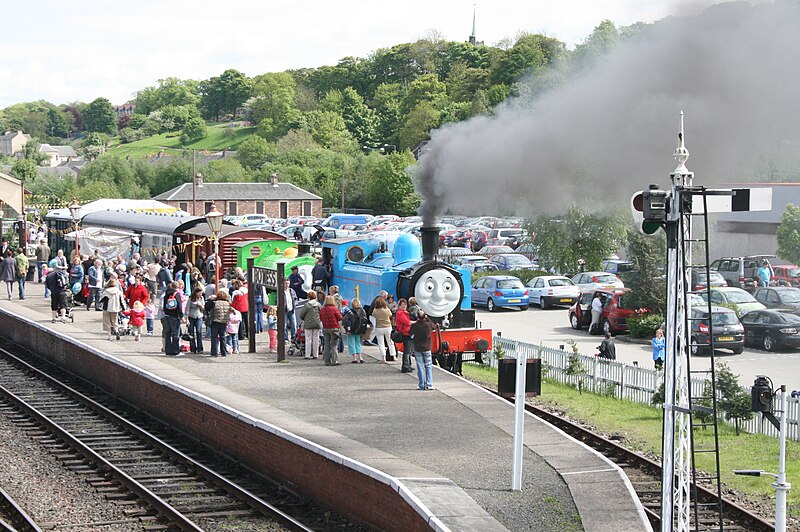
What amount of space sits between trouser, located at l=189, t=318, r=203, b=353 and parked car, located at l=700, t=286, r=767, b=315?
1429 centimetres

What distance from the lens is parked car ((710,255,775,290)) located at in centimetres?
3728

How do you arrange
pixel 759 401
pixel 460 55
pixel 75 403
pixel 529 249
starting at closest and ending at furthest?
pixel 759 401, pixel 75 403, pixel 529 249, pixel 460 55

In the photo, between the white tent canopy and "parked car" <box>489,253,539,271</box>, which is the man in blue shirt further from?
the white tent canopy

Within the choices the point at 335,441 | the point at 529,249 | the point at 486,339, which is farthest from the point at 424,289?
the point at 529,249

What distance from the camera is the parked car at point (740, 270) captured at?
37281mm

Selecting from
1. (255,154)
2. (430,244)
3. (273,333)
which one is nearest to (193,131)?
(255,154)

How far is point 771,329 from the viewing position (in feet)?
89.2

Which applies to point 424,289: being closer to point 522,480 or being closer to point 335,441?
point 335,441

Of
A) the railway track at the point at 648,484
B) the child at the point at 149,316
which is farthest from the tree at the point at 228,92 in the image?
the railway track at the point at 648,484

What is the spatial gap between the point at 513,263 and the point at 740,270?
991cm

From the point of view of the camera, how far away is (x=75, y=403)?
69.4 ft

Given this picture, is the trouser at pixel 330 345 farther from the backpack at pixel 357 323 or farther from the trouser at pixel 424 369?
the trouser at pixel 424 369

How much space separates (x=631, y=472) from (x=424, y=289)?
753 centimetres

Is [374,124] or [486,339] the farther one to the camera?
[374,124]
